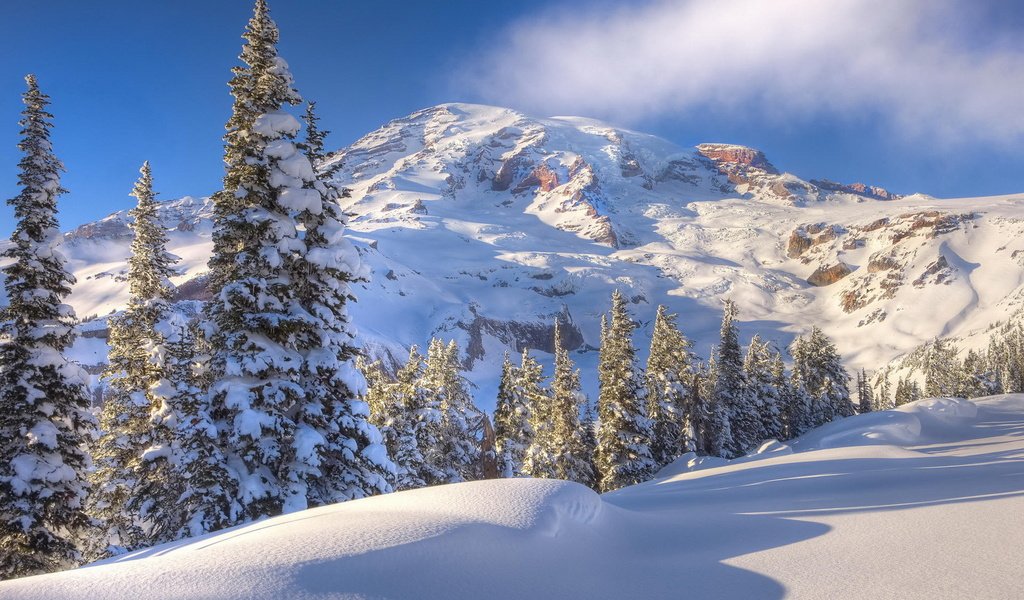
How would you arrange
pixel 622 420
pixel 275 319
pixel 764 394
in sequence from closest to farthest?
pixel 275 319 → pixel 622 420 → pixel 764 394

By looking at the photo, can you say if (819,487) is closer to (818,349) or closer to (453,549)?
(453,549)

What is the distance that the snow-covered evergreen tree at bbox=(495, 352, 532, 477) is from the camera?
3322cm

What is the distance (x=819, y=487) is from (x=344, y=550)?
9487mm

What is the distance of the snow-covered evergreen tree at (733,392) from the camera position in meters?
43.4

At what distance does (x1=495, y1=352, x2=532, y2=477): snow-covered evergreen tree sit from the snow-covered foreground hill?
79.9 feet

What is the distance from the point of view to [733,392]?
4534 cm

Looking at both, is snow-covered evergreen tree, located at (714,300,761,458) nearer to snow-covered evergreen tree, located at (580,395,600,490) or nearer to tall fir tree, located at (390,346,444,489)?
snow-covered evergreen tree, located at (580,395,600,490)

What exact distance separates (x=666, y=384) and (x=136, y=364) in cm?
2917

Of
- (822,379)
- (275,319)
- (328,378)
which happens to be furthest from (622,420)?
(822,379)

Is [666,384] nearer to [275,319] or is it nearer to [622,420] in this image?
[622,420]

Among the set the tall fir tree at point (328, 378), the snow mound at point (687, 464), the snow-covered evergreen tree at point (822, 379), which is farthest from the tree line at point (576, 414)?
the snow-covered evergreen tree at point (822, 379)

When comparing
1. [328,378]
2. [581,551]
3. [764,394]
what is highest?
[328,378]

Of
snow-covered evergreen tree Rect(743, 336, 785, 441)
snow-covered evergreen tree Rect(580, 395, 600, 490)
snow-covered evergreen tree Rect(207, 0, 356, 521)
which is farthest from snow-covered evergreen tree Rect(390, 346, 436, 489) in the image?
Result: snow-covered evergreen tree Rect(743, 336, 785, 441)

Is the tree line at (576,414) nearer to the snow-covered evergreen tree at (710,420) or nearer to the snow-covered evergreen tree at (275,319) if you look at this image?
the snow-covered evergreen tree at (710,420)
